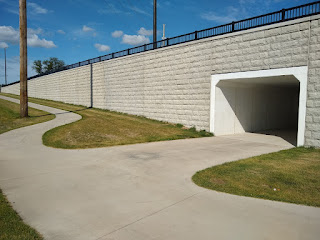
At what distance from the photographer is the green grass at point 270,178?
186 inches

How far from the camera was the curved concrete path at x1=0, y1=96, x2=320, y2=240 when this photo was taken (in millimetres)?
3324

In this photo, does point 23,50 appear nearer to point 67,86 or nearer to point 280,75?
point 67,86

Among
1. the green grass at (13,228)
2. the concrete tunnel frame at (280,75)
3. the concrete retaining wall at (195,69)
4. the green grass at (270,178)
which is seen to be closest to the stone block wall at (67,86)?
the concrete retaining wall at (195,69)

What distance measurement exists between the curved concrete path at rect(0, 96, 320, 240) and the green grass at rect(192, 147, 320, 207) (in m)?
0.33

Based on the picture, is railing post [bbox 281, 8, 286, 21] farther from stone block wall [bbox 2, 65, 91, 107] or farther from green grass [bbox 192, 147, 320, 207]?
stone block wall [bbox 2, 65, 91, 107]

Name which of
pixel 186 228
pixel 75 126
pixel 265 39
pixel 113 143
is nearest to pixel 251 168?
pixel 186 228

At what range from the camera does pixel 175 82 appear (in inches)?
610

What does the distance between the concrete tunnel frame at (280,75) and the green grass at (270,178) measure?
7.48 feet

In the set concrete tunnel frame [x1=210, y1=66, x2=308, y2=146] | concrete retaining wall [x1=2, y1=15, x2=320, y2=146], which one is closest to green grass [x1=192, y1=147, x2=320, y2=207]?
concrete tunnel frame [x1=210, y1=66, x2=308, y2=146]

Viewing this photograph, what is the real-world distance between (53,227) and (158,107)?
540 inches

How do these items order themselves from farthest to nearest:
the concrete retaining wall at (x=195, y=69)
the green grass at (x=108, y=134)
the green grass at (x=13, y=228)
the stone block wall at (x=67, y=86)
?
the stone block wall at (x=67, y=86) → the green grass at (x=108, y=134) → the concrete retaining wall at (x=195, y=69) → the green grass at (x=13, y=228)

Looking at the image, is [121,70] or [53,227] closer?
[53,227]

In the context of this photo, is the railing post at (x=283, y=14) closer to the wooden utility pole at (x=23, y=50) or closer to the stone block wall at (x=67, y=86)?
the wooden utility pole at (x=23, y=50)

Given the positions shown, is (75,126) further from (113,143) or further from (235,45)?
(235,45)
